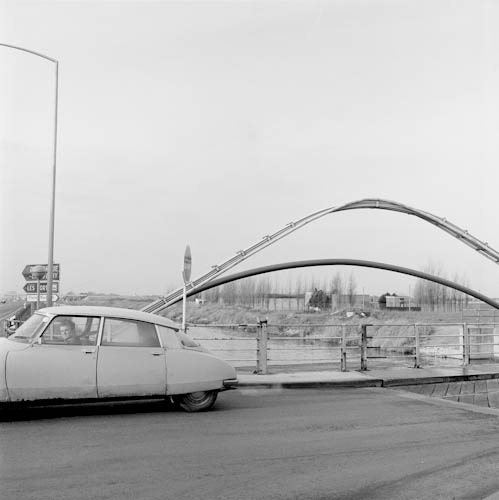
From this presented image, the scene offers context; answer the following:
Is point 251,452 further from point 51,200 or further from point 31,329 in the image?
point 51,200

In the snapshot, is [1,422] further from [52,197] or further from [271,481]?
[52,197]

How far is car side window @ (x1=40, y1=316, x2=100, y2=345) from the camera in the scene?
7949 mm

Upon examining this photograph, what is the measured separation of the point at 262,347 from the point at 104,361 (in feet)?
17.2

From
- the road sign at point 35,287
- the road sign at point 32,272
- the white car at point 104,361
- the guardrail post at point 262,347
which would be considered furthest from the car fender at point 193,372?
the road sign at point 35,287

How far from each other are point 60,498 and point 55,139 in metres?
14.2

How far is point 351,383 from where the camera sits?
39.5ft

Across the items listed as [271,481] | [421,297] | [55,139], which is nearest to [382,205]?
[55,139]

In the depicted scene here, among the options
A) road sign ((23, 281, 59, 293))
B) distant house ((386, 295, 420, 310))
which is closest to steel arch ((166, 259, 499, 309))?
road sign ((23, 281, 59, 293))

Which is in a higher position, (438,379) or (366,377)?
(366,377)

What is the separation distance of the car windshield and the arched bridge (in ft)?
32.0

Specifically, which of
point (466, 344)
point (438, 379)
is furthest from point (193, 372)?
point (466, 344)

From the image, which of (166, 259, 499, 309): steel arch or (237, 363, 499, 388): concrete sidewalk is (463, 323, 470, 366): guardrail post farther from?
(166, 259, 499, 309): steel arch

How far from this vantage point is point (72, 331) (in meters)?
8.09

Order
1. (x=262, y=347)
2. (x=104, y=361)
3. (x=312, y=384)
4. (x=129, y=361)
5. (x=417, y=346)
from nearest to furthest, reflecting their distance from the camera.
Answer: (x=104, y=361) → (x=129, y=361) → (x=312, y=384) → (x=262, y=347) → (x=417, y=346)
